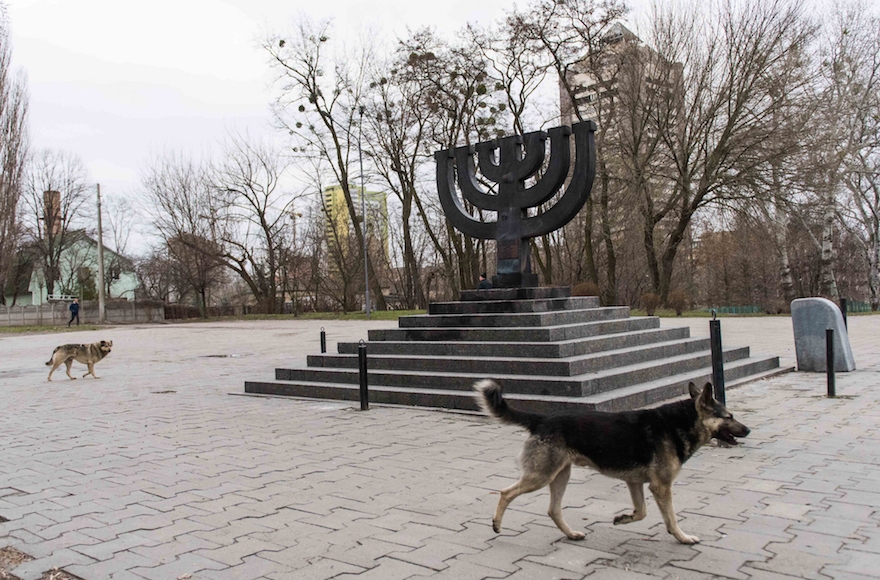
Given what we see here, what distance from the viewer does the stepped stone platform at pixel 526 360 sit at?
7.48 meters

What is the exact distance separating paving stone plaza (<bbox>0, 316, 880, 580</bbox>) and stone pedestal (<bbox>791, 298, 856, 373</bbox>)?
171 centimetres

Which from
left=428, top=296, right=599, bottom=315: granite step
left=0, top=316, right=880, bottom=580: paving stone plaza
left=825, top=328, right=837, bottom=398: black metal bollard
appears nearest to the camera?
left=0, top=316, right=880, bottom=580: paving stone plaza

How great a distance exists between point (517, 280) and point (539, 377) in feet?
10.8

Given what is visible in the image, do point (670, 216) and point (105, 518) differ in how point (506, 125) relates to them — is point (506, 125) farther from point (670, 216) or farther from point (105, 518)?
point (105, 518)

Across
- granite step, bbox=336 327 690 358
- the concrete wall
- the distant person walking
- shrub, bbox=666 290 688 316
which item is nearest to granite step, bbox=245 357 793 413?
granite step, bbox=336 327 690 358

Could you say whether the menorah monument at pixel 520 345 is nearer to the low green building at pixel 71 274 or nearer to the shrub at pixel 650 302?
the shrub at pixel 650 302

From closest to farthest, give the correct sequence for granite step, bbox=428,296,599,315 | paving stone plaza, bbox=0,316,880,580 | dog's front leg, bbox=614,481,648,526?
paving stone plaza, bbox=0,316,880,580
dog's front leg, bbox=614,481,648,526
granite step, bbox=428,296,599,315

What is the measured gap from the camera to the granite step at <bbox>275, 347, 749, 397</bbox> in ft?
23.8

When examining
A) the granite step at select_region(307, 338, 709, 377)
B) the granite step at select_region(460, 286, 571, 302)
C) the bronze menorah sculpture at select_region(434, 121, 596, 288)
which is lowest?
the granite step at select_region(307, 338, 709, 377)

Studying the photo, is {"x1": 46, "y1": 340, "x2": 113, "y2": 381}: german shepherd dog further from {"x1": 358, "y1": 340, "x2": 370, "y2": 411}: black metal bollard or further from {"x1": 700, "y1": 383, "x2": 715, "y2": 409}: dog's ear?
{"x1": 700, "y1": 383, "x2": 715, "y2": 409}: dog's ear

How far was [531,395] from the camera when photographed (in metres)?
7.40

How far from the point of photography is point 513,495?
3.58 metres

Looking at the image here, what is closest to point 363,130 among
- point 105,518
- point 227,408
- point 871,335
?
point 871,335

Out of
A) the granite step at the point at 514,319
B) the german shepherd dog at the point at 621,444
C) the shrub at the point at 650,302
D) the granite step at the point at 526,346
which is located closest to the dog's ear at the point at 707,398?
the german shepherd dog at the point at 621,444
